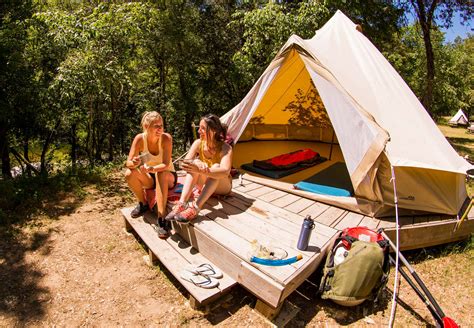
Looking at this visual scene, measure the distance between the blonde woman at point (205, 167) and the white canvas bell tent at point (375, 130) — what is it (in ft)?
3.99

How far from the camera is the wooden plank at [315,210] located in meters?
3.16

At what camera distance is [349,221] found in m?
3.03

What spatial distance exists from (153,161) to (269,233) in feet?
4.55

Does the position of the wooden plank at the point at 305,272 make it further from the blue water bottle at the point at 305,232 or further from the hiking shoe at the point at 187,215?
the hiking shoe at the point at 187,215

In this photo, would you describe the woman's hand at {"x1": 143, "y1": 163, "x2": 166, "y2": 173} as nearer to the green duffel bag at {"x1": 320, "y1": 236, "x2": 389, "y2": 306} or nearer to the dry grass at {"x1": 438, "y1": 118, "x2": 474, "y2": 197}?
the green duffel bag at {"x1": 320, "y1": 236, "x2": 389, "y2": 306}

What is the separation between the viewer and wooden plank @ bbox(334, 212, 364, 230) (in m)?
2.92

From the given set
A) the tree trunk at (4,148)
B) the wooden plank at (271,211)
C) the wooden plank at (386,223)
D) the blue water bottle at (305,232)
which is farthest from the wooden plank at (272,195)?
the tree trunk at (4,148)

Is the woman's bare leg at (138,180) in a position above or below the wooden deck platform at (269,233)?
above

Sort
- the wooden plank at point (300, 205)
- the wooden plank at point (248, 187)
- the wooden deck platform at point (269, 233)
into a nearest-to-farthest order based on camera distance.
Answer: the wooden deck platform at point (269, 233), the wooden plank at point (300, 205), the wooden plank at point (248, 187)

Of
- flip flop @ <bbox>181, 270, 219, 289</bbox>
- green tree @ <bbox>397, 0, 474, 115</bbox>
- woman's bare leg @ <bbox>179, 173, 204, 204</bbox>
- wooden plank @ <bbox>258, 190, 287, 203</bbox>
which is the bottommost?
flip flop @ <bbox>181, 270, 219, 289</bbox>

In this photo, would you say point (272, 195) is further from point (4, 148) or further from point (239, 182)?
point (4, 148)

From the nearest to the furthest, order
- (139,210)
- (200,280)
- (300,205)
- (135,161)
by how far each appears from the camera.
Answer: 1. (200,280)
2. (135,161)
3. (139,210)
4. (300,205)

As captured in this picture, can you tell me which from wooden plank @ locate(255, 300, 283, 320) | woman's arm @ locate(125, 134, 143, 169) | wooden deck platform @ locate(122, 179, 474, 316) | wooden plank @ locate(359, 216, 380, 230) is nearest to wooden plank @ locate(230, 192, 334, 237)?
wooden deck platform @ locate(122, 179, 474, 316)

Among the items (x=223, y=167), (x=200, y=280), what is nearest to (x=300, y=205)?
(x=223, y=167)
